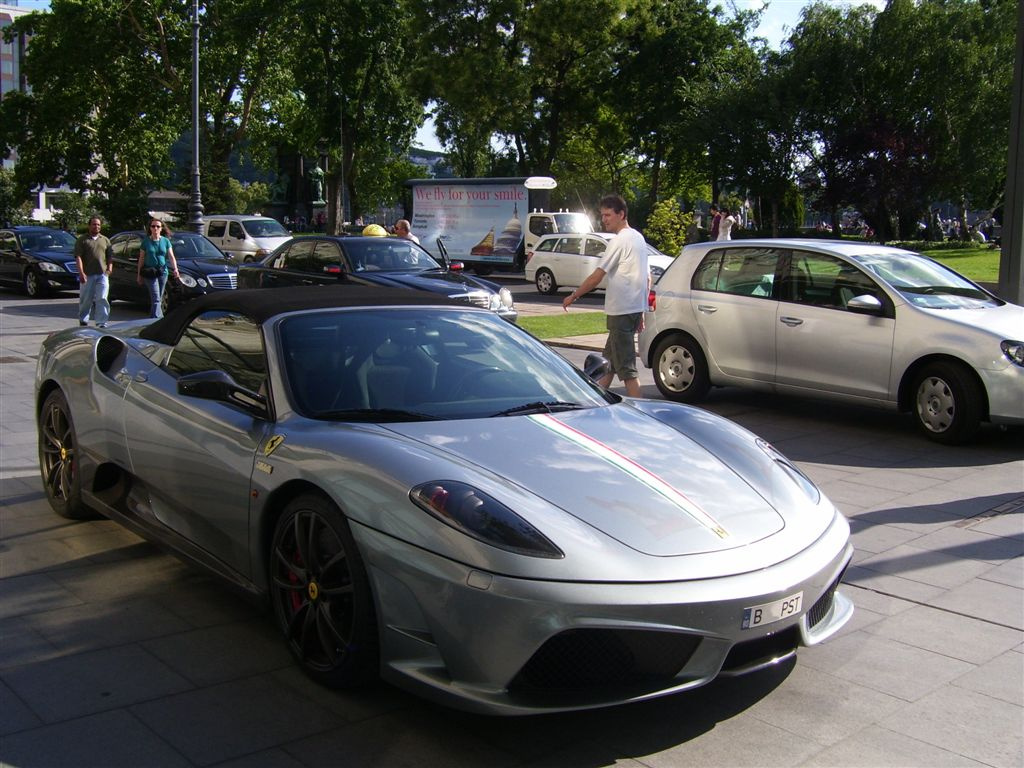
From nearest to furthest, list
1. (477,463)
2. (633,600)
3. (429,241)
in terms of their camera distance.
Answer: (633,600) < (477,463) < (429,241)

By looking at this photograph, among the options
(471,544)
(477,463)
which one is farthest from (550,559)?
(477,463)

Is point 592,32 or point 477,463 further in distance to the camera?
point 592,32

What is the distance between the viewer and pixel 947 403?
8.49 meters

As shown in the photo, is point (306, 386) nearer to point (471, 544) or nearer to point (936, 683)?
point (471, 544)

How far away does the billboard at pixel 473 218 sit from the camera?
34.4 meters

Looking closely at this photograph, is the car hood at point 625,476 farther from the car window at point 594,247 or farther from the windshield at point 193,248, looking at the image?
the car window at point 594,247

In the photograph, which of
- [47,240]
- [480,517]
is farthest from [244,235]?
[480,517]

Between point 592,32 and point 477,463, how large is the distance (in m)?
43.2

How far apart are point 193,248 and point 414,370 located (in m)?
18.2

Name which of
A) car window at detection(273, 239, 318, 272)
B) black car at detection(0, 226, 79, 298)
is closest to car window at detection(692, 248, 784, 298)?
car window at detection(273, 239, 318, 272)

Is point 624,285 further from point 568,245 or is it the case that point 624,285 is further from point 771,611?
point 568,245

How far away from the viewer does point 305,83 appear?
5188 cm

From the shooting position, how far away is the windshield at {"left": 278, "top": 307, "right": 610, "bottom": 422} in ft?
14.0

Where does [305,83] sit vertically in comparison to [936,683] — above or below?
above
